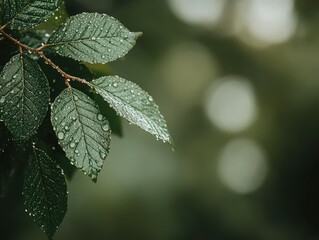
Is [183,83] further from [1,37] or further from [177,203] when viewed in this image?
[1,37]

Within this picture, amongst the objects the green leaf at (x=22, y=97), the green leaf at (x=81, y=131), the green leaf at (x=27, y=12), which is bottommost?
the green leaf at (x=81, y=131)

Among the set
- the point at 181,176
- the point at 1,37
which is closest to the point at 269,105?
the point at 181,176

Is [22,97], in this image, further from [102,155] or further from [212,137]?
[212,137]

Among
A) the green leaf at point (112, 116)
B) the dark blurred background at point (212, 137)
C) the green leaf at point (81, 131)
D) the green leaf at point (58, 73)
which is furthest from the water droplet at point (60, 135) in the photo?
the dark blurred background at point (212, 137)

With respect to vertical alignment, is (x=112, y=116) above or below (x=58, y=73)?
below

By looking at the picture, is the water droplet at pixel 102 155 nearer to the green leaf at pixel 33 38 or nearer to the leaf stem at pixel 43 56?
the leaf stem at pixel 43 56

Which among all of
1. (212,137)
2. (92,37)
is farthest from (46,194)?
(212,137)
